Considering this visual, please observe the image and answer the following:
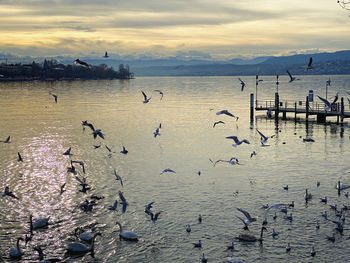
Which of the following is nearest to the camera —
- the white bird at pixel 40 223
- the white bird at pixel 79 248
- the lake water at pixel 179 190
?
the white bird at pixel 79 248

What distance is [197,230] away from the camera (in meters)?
24.8

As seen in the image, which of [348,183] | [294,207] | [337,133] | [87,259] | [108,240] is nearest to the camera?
[87,259]

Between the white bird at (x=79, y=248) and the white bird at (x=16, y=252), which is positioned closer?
the white bird at (x=16, y=252)

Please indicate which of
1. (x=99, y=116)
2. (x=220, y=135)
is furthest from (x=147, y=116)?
(x=220, y=135)

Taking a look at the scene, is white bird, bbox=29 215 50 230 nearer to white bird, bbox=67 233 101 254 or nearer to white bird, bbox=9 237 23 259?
white bird, bbox=9 237 23 259

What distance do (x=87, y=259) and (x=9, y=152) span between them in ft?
92.3

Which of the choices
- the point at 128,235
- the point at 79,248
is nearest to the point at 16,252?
the point at 79,248

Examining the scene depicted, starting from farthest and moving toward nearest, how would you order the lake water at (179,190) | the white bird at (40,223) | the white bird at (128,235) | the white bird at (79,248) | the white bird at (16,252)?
the white bird at (40,223), the white bird at (128,235), the lake water at (179,190), the white bird at (79,248), the white bird at (16,252)

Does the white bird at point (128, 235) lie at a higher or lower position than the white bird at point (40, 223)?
lower

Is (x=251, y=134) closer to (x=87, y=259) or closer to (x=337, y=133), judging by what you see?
(x=337, y=133)

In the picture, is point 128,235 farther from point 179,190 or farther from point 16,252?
point 179,190

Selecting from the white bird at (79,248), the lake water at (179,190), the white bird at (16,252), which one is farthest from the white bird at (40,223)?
the white bird at (79,248)

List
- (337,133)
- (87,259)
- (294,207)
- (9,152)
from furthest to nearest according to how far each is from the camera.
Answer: (337,133), (9,152), (294,207), (87,259)

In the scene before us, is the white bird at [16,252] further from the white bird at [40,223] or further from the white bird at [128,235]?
the white bird at [128,235]
